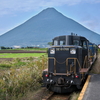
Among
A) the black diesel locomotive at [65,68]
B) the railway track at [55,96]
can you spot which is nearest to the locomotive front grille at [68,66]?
the black diesel locomotive at [65,68]

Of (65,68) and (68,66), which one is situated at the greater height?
(68,66)

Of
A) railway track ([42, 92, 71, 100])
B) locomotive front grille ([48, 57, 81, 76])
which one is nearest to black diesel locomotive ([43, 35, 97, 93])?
locomotive front grille ([48, 57, 81, 76])

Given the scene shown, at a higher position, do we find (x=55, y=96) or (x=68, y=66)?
(x=68, y=66)

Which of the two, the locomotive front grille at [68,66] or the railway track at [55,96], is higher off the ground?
the locomotive front grille at [68,66]

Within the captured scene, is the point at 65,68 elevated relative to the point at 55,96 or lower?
elevated

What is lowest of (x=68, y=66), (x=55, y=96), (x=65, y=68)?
(x=55, y=96)

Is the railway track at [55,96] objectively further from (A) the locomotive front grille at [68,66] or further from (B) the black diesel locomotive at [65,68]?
(A) the locomotive front grille at [68,66]

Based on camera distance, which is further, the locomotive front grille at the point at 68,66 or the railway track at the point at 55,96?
the locomotive front grille at the point at 68,66

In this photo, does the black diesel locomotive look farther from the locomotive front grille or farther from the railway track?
the railway track

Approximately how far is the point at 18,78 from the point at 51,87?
175 cm

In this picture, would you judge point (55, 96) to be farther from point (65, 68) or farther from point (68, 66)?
point (68, 66)

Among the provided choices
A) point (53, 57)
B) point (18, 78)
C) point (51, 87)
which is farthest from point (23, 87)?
point (53, 57)

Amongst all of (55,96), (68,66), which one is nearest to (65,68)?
(68,66)

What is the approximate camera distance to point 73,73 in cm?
818
